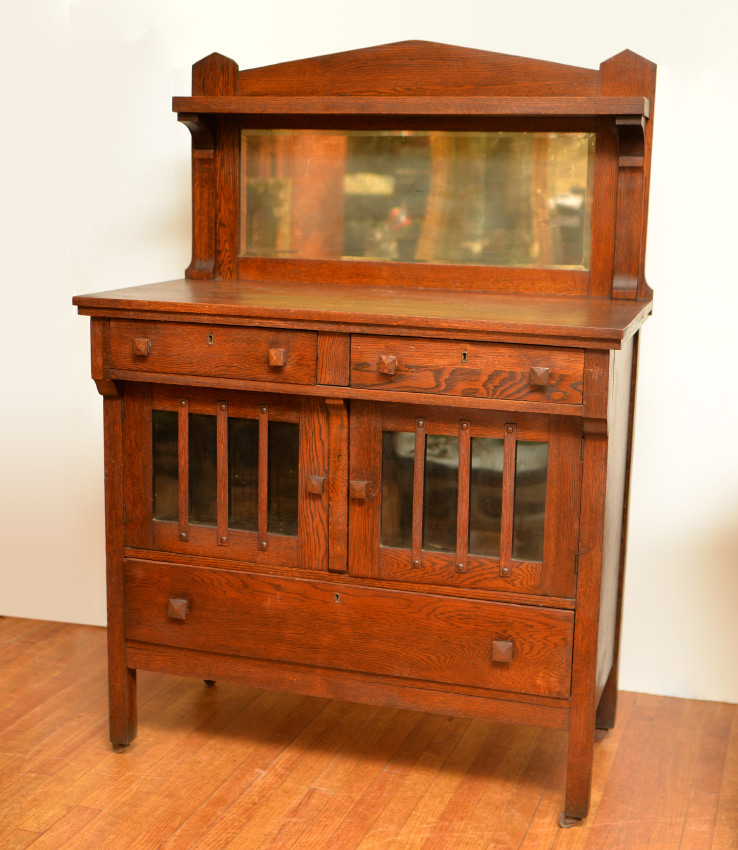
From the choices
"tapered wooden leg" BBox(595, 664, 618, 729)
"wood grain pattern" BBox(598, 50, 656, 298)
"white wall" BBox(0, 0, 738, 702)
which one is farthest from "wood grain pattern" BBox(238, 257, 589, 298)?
"tapered wooden leg" BBox(595, 664, 618, 729)

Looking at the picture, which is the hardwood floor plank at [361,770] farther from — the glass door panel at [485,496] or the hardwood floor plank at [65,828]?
the glass door panel at [485,496]

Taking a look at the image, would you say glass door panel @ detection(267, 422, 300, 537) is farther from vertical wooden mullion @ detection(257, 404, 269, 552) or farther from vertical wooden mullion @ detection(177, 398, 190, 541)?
vertical wooden mullion @ detection(177, 398, 190, 541)

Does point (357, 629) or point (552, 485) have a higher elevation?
point (552, 485)

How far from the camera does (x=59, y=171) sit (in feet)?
10.6

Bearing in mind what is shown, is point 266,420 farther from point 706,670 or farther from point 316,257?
point 706,670

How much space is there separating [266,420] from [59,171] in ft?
4.20

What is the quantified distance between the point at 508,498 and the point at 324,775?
79 centimetres

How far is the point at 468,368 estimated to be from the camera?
2207mm

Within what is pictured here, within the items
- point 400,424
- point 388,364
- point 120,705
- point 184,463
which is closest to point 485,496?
point 400,424

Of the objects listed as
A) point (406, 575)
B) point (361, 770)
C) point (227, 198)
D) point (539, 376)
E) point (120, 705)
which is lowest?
point (361, 770)

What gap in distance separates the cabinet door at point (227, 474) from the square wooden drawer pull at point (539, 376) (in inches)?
17.9

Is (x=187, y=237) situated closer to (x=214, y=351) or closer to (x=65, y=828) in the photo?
(x=214, y=351)

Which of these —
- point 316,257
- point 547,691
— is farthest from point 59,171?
point 547,691

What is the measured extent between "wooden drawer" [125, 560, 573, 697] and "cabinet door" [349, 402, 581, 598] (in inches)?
2.5
